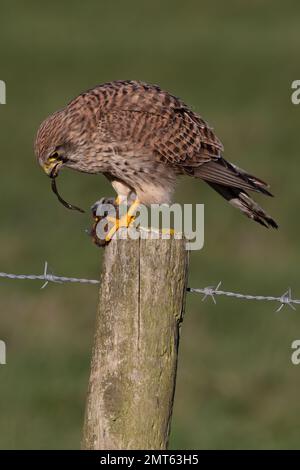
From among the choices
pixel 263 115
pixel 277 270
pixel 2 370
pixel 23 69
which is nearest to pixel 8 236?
pixel 277 270

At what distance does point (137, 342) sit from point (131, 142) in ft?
7.70

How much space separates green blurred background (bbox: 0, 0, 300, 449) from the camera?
1070cm

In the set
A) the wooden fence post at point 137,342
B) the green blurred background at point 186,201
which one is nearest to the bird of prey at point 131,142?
the wooden fence post at point 137,342

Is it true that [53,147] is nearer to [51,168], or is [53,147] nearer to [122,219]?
[51,168]

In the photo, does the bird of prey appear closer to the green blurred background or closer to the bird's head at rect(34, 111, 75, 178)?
the bird's head at rect(34, 111, 75, 178)

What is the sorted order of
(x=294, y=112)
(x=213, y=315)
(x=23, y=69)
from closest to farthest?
1. (x=213, y=315)
2. (x=294, y=112)
3. (x=23, y=69)

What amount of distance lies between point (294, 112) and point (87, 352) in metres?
10.4

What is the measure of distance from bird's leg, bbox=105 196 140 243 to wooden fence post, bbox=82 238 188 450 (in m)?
0.18

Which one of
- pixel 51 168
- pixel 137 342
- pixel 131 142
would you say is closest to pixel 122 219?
pixel 51 168

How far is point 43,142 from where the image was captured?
7.84m

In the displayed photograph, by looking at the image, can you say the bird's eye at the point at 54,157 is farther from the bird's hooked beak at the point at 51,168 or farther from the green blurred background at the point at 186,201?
the green blurred background at the point at 186,201

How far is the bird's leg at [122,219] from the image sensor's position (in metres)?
6.15

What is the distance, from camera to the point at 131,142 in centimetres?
801

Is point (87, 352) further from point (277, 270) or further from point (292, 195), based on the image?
point (292, 195)
